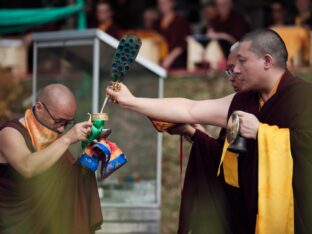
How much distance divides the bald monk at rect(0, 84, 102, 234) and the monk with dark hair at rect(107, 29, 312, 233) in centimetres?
108

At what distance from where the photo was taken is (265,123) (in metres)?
4.68

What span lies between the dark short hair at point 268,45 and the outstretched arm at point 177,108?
1.41 ft

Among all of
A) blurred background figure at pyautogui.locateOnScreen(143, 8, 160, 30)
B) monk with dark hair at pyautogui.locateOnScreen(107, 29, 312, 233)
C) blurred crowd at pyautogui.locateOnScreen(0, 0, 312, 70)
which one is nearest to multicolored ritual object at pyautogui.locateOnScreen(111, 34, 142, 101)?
monk with dark hair at pyautogui.locateOnScreen(107, 29, 312, 233)

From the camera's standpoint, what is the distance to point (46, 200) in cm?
534

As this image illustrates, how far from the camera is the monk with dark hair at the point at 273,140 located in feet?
15.1

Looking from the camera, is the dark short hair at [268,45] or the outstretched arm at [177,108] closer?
the dark short hair at [268,45]

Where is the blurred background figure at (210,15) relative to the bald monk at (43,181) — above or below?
above

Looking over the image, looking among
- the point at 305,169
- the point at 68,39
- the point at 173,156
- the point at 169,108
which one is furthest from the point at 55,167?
the point at 173,156

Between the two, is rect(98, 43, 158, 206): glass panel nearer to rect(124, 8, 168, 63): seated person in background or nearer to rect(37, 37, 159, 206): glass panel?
rect(37, 37, 159, 206): glass panel

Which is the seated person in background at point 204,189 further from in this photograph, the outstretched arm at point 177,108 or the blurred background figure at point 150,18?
the blurred background figure at point 150,18

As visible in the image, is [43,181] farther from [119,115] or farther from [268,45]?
[119,115]

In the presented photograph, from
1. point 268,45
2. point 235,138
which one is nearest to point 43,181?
point 235,138

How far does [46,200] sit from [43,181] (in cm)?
12

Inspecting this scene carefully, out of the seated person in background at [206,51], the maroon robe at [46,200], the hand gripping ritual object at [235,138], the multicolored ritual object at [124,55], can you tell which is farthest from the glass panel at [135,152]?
the hand gripping ritual object at [235,138]
